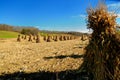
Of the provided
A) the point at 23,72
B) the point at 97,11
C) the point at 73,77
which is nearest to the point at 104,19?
the point at 97,11

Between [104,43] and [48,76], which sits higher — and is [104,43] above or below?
above

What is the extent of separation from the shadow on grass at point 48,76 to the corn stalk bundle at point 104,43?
3.31 m

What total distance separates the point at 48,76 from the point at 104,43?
17.2 feet

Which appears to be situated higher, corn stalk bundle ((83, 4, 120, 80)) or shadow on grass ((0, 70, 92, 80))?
corn stalk bundle ((83, 4, 120, 80))

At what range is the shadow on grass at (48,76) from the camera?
40.9ft

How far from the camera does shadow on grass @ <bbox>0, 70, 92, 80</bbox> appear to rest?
12.5 m

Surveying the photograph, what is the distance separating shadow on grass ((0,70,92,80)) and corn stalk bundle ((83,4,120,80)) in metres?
3.31

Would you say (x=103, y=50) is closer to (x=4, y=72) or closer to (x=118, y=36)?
(x=118, y=36)

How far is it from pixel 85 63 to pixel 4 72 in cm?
702

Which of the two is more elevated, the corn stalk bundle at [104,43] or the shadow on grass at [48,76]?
the corn stalk bundle at [104,43]

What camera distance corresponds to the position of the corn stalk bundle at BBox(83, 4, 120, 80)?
8352 mm

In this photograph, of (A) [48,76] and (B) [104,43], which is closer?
(B) [104,43]

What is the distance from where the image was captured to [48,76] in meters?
13.3

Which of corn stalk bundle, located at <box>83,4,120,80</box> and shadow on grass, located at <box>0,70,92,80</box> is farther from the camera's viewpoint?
shadow on grass, located at <box>0,70,92,80</box>
